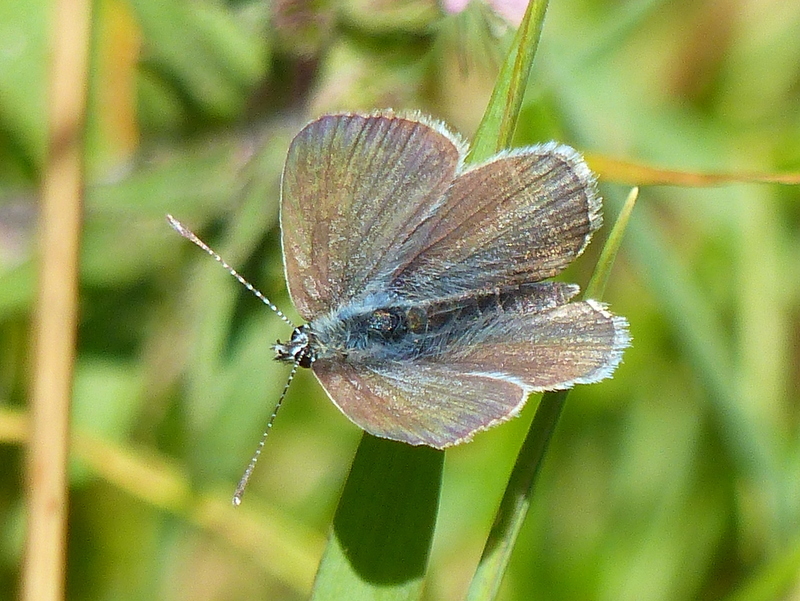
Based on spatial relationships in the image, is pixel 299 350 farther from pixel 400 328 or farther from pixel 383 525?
pixel 383 525

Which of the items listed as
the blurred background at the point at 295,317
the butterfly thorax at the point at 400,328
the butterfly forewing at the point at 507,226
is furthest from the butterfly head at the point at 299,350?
the blurred background at the point at 295,317

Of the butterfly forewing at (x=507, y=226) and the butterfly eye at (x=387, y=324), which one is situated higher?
the butterfly forewing at (x=507, y=226)

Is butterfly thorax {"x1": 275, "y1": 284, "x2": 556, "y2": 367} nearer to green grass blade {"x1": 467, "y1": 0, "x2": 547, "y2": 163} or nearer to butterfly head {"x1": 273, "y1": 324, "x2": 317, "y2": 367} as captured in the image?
butterfly head {"x1": 273, "y1": 324, "x2": 317, "y2": 367}

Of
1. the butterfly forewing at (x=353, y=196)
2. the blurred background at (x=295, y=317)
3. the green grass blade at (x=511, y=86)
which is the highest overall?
the green grass blade at (x=511, y=86)

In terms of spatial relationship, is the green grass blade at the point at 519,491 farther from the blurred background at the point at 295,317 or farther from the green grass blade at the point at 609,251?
the blurred background at the point at 295,317

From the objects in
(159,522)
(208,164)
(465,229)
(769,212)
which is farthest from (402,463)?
(769,212)

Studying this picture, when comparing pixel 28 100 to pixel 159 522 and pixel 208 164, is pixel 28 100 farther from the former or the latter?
pixel 159 522
